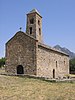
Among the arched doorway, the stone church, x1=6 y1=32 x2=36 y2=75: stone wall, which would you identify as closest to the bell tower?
the stone church

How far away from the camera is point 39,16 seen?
1436 inches

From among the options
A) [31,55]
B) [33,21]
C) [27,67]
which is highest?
[33,21]

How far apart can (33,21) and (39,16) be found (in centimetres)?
196

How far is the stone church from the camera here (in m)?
30.3

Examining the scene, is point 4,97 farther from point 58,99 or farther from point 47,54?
point 47,54

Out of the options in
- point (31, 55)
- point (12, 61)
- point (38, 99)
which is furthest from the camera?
point (12, 61)

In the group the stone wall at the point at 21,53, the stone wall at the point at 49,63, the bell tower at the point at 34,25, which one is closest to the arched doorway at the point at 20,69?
the stone wall at the point at 21,53

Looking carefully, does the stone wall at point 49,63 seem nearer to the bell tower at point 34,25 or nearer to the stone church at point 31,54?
the stone church at point 31,54

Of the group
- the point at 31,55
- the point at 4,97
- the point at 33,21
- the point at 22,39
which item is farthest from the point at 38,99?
the point at 33,21

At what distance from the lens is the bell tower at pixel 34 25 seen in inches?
1368

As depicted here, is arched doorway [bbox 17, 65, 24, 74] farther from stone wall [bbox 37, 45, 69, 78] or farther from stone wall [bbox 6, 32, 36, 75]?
stone wall [bbox 37, 45, 69, 78]

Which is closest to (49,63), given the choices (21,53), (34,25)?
(21,53)

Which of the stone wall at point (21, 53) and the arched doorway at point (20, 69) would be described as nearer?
the stone wall at point (21, 53)

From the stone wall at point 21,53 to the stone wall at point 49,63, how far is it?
1.09 meters
